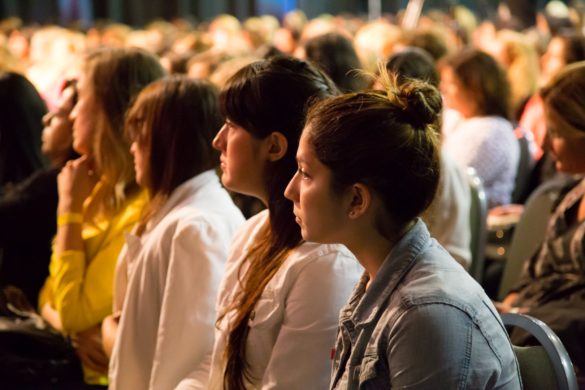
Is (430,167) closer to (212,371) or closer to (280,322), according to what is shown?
(280,322)

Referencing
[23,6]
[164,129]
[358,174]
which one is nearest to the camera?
[358,174]

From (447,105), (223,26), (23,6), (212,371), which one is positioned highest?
(212,371)

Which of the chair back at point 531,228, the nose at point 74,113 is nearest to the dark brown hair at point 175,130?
the nose at point 74,113

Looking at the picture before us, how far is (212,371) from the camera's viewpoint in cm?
196

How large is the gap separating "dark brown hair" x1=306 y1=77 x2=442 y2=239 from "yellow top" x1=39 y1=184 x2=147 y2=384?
120 cm

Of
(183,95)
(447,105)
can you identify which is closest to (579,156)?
(183,95)

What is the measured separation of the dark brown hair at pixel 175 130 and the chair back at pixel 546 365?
92 centimetres

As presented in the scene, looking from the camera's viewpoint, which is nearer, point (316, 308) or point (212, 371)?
point (316, 308)

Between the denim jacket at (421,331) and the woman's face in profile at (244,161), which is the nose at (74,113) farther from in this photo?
the denim jacket at (421,331)

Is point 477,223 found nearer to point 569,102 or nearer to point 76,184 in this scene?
point 569,102

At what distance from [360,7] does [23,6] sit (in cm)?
621

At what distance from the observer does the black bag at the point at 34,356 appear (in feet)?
8.66

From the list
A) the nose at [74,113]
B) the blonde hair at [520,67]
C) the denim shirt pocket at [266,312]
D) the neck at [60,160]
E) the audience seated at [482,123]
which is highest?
the denim shirt pocket at [266,312]

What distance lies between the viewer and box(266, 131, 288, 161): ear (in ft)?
6.12
